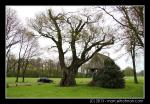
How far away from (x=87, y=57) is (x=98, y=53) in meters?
0.94

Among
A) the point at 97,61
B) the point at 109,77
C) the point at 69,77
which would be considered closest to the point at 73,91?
the point at 69,77

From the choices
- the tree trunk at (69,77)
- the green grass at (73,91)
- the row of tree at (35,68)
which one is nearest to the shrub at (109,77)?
the green grass at (73,91)

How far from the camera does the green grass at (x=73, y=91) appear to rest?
56.5 feet

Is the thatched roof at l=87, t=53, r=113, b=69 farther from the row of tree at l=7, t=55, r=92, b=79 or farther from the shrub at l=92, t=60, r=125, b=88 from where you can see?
the row of tree at l=7, t=55, r=92, b=79

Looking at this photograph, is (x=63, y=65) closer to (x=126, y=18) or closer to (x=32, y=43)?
(x=32, y=43)

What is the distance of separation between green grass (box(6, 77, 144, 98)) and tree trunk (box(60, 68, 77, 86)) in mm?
1224

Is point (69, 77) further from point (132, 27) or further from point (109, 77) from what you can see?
point (132, 27)

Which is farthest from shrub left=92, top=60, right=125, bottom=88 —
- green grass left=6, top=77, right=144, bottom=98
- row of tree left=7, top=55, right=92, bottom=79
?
row of tree left=7, top=55, right=92, bottom=79

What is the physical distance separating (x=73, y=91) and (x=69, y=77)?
252 centimetres

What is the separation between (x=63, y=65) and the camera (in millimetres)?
21094

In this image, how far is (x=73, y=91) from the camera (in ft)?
62.4

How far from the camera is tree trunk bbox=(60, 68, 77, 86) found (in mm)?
21312

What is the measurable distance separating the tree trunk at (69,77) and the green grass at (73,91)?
122 centimetres

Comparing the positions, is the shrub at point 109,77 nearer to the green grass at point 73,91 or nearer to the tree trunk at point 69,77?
the green grass at point 73,91
